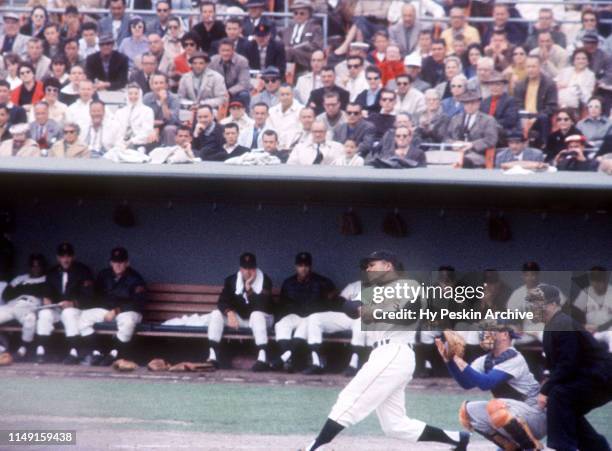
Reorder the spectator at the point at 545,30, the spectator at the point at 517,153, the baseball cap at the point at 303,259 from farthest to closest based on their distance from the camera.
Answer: the spectator at the point at 545,30 → the baseball cap at the point at 303,259 → the spectator at the point at 517,153

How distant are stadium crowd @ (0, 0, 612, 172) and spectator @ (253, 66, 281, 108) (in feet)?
0.04

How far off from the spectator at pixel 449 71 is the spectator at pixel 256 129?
5.02ft

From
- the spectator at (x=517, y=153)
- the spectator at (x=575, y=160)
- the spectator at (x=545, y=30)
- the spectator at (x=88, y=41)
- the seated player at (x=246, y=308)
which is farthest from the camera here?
the spectator at (x=88, y=41)

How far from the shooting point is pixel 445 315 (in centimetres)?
876

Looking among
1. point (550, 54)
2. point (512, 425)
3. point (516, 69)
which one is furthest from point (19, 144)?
point (512, 425)

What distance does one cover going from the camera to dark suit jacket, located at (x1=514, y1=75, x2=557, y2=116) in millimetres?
10102

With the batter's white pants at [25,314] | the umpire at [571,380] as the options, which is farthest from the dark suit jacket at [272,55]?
the umpire at [571,380]

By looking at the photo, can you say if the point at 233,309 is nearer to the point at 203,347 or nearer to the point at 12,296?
the point at 203,347

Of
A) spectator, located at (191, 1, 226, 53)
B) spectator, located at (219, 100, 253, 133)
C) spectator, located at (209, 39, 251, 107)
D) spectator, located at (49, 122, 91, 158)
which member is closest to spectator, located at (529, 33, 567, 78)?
spectator, located at (219, 100, 253, 133)

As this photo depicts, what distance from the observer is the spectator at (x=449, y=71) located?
10.2 meters

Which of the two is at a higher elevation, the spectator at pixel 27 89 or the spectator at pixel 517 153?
the spectator at pixel 27 89

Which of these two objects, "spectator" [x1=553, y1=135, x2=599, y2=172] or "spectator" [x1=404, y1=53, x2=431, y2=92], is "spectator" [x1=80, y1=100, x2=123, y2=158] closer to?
"spectator" [x1=404, y1=53, x2=431, y2=92]

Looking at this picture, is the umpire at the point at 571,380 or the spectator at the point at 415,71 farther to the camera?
the spectator at the point at 415,71

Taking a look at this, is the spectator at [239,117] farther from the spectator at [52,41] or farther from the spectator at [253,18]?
the spectator at [52,41]
